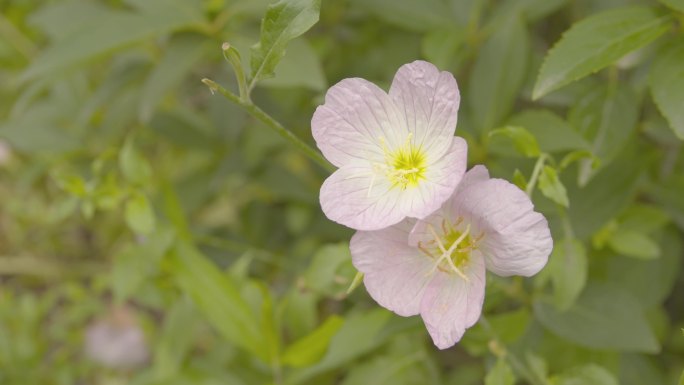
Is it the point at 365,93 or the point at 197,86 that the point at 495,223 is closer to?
the point at 365,93

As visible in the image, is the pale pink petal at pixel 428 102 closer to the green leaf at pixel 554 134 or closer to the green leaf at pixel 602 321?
the green leaf at pixel 554 134

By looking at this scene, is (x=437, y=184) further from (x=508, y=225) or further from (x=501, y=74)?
(x=501, y=74)

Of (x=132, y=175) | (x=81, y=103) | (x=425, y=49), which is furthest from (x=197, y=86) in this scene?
(x=425, y=49)

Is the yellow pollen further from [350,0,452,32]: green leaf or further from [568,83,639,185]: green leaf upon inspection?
[350,0,452,32]: green leaf

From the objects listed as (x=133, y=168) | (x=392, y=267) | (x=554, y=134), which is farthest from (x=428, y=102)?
(x=133, y=168)

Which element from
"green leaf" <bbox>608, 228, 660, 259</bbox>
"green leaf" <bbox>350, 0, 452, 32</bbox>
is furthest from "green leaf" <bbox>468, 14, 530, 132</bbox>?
"green leaf" <bbox>608, 228, 660, 259</bbox>

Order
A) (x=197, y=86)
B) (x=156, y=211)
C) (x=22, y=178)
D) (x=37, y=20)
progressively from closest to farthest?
1. (x=156, y=211)
2. (x=37, y=20)
3. (x=22, y=178)
4. (x=197, y=86)
